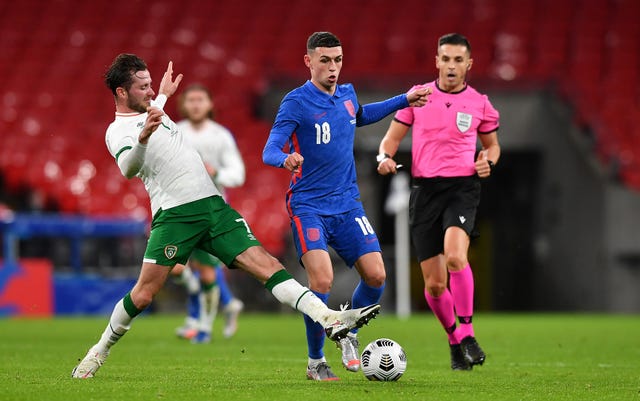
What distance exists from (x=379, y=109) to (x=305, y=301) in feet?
5.21

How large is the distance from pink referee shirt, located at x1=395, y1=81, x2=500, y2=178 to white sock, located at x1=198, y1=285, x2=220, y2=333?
148 inches

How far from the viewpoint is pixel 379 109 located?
8156mm

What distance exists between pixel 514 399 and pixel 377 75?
1443 centimetres

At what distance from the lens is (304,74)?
20781 mm

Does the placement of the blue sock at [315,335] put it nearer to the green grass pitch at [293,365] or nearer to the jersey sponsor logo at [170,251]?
the green grass pitch at [293,365]

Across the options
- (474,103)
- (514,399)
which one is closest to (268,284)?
(514,399)

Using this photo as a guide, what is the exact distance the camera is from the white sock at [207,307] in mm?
12195

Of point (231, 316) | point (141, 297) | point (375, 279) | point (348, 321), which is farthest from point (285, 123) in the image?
point (231, 316)

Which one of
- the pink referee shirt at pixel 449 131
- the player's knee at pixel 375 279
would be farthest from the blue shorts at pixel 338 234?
the pink referee shirt at pixel 449 131

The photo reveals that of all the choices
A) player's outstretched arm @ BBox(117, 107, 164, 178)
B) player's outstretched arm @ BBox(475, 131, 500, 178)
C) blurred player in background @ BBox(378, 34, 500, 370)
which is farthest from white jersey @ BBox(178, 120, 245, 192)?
player's outstretched arm @ BBox(117, 107, 164, 178)

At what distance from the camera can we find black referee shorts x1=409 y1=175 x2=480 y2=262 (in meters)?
8.98

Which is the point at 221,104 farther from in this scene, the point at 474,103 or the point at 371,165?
the point at 474,103

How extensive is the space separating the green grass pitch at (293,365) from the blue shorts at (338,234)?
2.75 feet

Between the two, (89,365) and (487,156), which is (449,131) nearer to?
(487,156)
